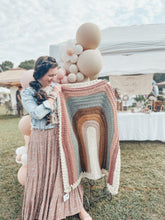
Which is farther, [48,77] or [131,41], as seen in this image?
[131,41]

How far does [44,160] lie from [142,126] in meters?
2.95

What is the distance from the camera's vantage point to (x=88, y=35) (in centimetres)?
159

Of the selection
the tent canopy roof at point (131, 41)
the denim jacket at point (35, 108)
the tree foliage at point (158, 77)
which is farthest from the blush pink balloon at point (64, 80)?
the tree foliage at point (158, 77)

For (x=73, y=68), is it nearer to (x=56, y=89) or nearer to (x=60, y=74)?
(x=60, y=74)

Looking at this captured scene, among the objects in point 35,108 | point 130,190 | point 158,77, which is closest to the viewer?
point 35,108

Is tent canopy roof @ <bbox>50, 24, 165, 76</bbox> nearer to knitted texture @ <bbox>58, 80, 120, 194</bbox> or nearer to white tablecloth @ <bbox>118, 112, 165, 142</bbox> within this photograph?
white tablecloth @ <bbox>118, 112, 165, 142</bbox>

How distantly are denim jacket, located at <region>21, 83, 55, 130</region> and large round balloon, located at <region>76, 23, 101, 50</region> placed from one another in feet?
2.41

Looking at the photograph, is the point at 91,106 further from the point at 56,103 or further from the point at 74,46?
the point at 74,46

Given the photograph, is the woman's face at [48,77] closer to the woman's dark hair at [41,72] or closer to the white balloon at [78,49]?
the woman's dark hair at [41,72]

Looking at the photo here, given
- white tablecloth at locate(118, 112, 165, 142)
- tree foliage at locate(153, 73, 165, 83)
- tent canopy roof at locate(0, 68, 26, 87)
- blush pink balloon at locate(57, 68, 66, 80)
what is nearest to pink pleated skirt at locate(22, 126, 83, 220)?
blush pink balloon at locate(57, 68, 66, 80)

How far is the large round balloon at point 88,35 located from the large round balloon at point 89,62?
0.33 ft

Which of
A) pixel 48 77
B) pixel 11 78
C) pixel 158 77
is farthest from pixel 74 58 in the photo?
pixel 158 77

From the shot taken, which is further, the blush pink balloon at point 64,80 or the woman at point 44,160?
the blush pink balloon at point 64,80

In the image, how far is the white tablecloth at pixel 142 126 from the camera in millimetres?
3746
